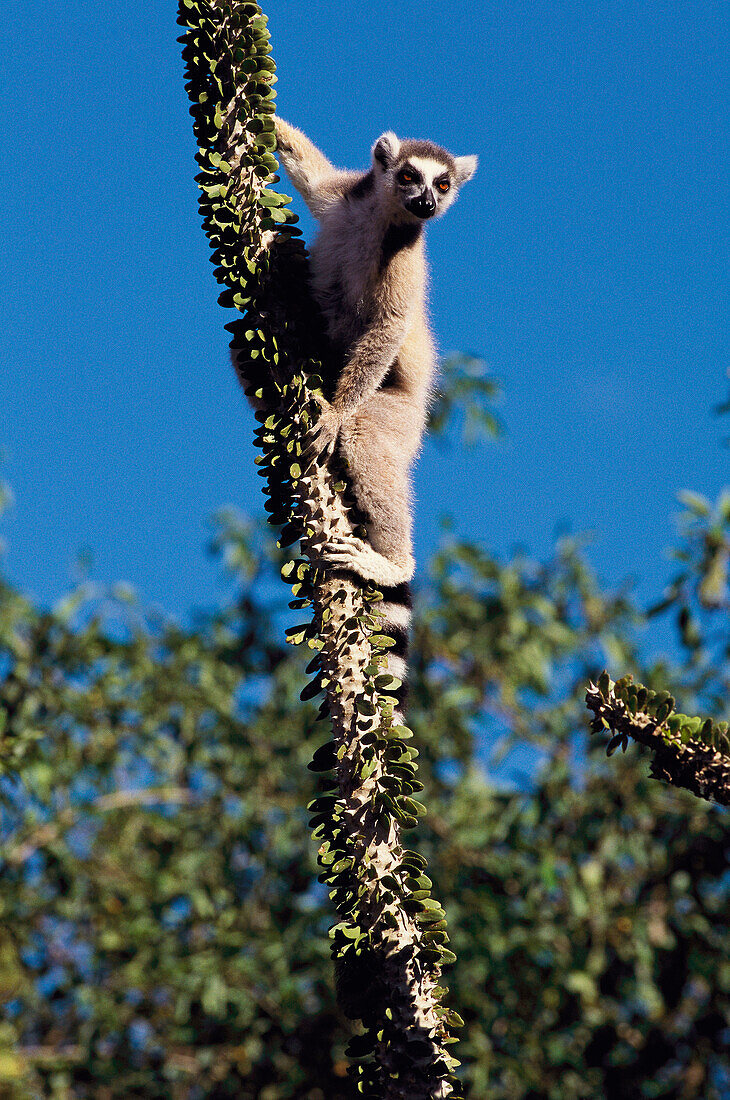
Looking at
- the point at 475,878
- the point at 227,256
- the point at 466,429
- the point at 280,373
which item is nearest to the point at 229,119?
the point at 227,256

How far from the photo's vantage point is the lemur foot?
2307mm

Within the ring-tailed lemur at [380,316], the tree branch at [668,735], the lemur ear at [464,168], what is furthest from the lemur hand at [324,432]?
the lemur ear at [464,168]

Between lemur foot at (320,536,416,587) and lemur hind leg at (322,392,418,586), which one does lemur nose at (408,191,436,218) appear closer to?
lemur hind leg at (322,392,418,586)

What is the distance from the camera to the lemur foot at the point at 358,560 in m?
2.31

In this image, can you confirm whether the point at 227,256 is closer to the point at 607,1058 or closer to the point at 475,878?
the point at 475,878

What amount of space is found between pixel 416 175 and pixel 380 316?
0.93 metres

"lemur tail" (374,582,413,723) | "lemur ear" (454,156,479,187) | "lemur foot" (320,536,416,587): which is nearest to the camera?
"lemur foot" (320,536,416,587)

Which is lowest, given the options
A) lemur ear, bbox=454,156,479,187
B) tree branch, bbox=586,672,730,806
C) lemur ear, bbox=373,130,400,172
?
tree branch, bbox=586,672,730,806

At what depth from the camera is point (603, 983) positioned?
6480 millimetres

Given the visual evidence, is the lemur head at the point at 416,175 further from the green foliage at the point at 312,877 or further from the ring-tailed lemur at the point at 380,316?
the green foliage at the point at 312,877

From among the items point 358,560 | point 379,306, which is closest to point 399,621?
point 358,560

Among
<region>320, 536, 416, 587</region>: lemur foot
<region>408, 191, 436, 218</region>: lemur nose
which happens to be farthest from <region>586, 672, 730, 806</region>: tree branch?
<region>408, 191, 436, 218</region>: lemur nose

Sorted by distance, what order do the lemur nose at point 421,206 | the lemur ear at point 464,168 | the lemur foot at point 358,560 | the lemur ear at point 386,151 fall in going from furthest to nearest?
the lemur ear at point 464,168 → the lemur ear at point 386,151 → the lemur nose at point 421,206 → the lemur foot at point 358,560

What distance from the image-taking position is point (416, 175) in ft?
14.0
